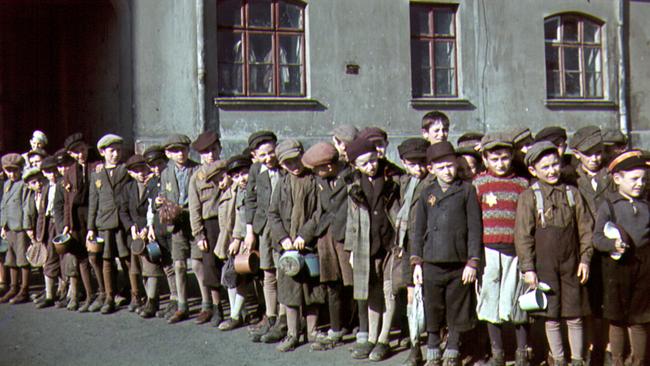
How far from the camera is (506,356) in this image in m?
6.49

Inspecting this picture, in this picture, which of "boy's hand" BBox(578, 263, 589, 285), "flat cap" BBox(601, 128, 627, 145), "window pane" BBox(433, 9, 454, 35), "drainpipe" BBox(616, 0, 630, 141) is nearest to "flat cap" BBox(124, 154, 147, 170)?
"flat cap" BBox(601, 128, 627, 145)

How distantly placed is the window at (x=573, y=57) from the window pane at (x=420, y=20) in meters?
2.48

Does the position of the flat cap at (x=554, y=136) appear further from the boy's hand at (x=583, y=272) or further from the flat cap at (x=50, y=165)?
the flat cap at (x=50, y=165)

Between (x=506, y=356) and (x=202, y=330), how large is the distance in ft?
9.86

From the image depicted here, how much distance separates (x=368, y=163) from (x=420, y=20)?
9.02m

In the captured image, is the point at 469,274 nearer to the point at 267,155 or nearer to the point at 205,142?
the point at 267,155

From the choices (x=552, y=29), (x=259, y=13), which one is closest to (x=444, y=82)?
(x=552, y=29)

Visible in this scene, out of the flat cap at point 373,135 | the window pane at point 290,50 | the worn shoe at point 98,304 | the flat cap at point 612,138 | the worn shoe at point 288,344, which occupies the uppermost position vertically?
the window pane at point 290,50

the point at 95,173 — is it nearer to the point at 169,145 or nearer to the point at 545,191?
the point at 169,145

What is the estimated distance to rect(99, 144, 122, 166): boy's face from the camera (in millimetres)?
8922

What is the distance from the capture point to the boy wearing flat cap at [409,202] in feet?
20.8

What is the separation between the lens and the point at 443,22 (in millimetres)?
15188

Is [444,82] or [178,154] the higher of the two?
[444,82]

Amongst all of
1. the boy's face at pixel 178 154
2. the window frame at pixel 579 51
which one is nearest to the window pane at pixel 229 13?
the boy's face at pixel 178 154
